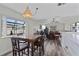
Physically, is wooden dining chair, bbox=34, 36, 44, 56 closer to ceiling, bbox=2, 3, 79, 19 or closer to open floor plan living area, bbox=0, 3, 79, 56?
open floor plan living area, bbox=0, 3, 79, 56

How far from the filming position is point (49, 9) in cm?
184

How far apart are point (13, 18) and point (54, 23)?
65 cm

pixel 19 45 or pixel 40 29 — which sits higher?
Answer: pixel 40 29

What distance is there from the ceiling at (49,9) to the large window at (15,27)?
176mm

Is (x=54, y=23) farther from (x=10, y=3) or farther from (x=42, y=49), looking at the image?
(x=10, y=3)

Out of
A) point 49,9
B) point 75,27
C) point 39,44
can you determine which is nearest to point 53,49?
point 39,44

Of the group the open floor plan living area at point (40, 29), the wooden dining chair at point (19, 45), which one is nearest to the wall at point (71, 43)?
the open floor plan living area at point (40, 29)

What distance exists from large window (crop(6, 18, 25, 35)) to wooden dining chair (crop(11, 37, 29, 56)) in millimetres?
105

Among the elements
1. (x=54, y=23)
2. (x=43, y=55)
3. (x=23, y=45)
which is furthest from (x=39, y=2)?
(x=43, y=55)

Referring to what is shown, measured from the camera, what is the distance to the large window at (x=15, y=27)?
1.83m

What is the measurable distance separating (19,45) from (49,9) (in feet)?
2.42

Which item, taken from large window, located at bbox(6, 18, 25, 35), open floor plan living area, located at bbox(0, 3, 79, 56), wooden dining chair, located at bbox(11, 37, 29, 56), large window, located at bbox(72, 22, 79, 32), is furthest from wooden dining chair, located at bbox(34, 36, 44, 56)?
A: large window, located at bbox(72, 22, 79, 32)

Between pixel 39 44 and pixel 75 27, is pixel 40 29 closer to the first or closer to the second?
pixel 39 44

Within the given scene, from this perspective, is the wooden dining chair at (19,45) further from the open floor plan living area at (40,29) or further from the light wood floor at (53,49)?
the light wood floor at (53,49)
